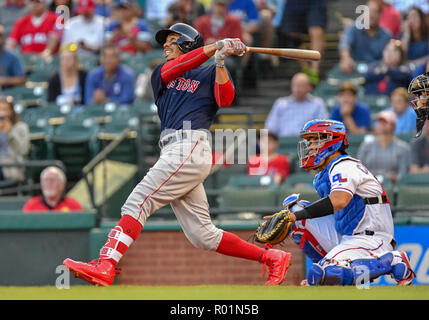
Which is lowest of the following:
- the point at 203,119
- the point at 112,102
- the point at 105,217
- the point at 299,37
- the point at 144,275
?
the point at 144,275

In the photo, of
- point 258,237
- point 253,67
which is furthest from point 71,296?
point 253,67

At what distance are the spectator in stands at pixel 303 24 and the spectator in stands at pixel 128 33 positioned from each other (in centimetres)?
282

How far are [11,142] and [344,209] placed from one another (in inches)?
206

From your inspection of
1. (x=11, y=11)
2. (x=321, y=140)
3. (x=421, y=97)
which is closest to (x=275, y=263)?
(x=321, y=140)

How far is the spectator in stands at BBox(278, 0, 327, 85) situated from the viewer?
10320mm

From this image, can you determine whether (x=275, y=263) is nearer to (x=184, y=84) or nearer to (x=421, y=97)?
(x=184, y=84)

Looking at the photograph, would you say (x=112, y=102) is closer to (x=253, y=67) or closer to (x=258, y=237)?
(x=253, y=67)

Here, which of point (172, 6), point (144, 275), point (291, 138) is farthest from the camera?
point (172, 6)

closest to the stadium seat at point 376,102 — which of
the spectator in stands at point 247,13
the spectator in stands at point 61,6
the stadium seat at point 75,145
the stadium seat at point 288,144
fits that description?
the stadium seat at point 288,144

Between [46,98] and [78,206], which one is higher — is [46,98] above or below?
above

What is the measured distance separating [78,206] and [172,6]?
431 centimetres

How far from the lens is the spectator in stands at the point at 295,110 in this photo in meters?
9.27

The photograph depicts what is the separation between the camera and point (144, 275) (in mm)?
7574

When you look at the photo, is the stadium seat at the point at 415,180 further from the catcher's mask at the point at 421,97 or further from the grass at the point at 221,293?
the grass at the point at 221,293
